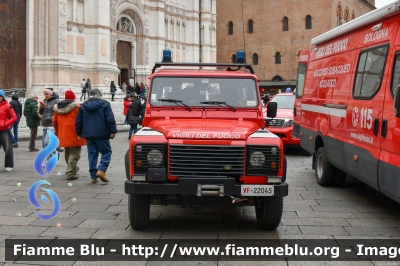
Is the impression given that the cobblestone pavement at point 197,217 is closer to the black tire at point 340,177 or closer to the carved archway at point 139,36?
the black tire at point 340,177

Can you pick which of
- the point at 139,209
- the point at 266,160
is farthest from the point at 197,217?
the point at 266,160

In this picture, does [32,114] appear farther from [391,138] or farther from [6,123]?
[391,138]

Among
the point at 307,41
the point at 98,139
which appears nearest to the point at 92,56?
the point at 98,139

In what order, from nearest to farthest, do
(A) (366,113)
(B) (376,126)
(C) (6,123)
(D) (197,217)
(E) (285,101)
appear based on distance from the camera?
(B) (376,126) < (D) (197,217) < (A) (366,113) < (C) (6,123) < (E) (285,101)

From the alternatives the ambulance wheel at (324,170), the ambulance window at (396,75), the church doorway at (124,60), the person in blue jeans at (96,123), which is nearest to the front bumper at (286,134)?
the ambulance wheel at (324,170)

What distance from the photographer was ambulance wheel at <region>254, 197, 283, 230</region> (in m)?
6.64

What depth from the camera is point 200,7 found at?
50.5 metres

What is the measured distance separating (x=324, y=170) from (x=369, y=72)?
2739 mm

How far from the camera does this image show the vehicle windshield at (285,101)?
17578 millimetres

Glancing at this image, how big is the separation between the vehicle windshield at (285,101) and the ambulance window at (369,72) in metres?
9.00

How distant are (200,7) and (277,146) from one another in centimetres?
4573

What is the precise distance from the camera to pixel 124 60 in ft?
137

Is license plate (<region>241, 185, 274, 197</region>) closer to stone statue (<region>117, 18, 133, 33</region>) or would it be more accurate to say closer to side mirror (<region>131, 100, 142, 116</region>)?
side mirror (<region>131, 100, 142, 116</region>)

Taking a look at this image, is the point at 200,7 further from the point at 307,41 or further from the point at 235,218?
the point at 235,218
